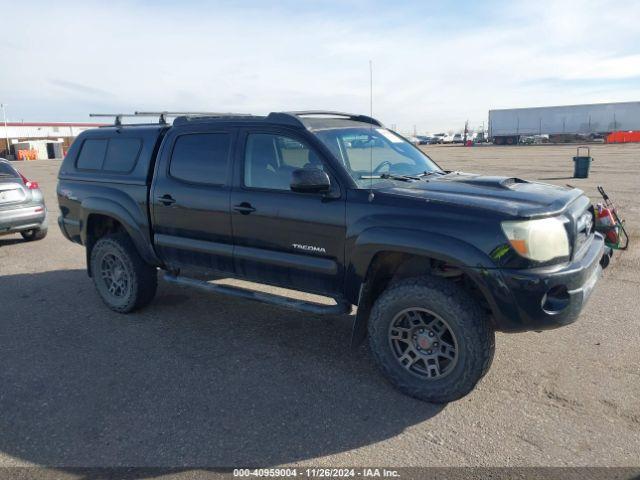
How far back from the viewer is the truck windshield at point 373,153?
12.9 ft

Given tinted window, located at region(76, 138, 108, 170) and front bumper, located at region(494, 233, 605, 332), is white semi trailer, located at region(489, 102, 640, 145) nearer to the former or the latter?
tinted window, located at region(76, 138, 108, 170)

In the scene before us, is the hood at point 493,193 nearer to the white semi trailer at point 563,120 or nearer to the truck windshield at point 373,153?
the truck windshield at point 373,153

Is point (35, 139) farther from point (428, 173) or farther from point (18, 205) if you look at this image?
point (428, 173)

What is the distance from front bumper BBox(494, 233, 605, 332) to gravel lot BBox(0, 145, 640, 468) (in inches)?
24.1

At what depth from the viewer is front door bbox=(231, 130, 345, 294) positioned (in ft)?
12.4

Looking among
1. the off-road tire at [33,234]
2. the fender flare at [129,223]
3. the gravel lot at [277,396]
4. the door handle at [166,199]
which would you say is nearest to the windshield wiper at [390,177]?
the gravel lot at [277,396]

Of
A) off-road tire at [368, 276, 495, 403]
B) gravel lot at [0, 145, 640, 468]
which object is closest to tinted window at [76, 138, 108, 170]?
gravel lot at [0, 145, 640, 468]

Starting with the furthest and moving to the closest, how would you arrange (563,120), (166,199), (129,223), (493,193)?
1. (563,120)
2. (129,223)
3. (166,199)
4. (493,193)

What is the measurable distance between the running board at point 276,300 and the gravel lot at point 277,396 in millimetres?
457

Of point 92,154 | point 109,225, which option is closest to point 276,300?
point 109,225

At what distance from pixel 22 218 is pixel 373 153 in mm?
6779

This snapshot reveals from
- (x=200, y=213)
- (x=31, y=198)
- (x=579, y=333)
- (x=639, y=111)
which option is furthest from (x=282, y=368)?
(x=639, y=111)

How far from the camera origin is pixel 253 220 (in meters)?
4.15

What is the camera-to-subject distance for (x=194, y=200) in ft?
14.8
